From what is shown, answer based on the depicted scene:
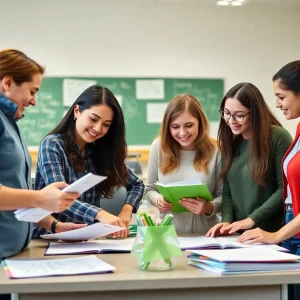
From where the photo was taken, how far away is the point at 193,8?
16.6 feet

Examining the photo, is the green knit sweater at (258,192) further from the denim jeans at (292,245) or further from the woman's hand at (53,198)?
the woman's hand at (53,198)

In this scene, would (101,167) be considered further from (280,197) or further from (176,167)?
(280,197)

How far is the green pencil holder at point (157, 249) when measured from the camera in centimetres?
129

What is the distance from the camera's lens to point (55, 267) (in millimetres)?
1277

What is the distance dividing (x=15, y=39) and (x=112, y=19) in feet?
3.34

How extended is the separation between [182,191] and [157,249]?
0.65 m

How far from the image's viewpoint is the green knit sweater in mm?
1948

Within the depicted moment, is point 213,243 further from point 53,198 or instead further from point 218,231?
point 53,198

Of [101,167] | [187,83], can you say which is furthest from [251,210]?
[187,83]

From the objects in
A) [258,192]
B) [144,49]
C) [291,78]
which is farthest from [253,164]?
[144,49]

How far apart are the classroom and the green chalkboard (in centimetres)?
1

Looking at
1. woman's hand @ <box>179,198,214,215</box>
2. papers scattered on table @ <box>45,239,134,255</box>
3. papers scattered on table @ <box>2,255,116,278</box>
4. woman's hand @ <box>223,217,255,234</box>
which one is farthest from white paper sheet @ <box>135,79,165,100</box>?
papers scattered on table @ <box>2,255,116,278</box>

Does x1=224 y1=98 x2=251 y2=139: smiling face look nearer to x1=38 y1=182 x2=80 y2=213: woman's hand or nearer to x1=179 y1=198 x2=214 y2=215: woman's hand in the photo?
x1=179 y1=198 x2=214 y2=215: woman's hand

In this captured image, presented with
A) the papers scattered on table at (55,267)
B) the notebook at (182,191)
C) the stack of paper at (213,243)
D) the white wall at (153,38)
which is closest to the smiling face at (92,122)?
the notebook at (182,191)
